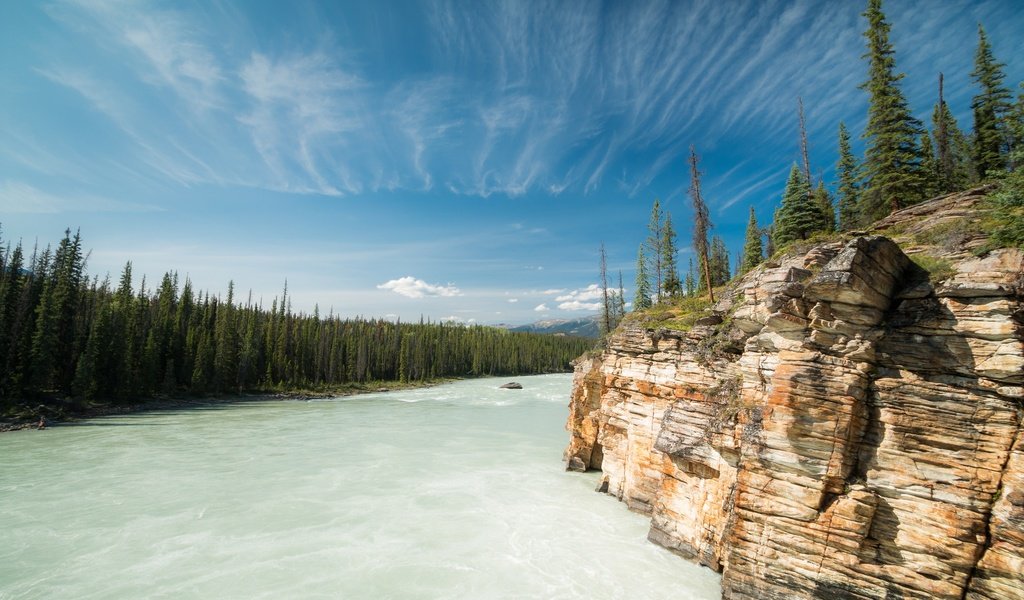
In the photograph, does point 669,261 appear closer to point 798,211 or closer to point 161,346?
point 798,211

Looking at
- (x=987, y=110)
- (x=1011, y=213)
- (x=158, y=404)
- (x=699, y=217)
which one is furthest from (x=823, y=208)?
(x=158, y=404)

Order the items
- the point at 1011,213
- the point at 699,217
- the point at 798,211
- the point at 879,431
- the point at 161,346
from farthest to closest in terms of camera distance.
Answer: the point at 161,346 < the point at 798,211 < the point at 699,217 < the point at 1011,213 < the point at 879,431

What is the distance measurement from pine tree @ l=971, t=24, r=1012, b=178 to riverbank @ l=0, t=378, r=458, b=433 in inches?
3226

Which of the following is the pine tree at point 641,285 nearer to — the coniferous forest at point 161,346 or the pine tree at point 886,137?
the pine tree at point 886,137

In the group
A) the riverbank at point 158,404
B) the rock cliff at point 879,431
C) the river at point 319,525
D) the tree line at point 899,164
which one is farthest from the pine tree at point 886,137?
the riverbank at point 158,404

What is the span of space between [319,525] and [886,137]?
35985 millimetres

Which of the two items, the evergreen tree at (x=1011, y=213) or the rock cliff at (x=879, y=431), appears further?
the evergreen tree at (x=1011, y=213)

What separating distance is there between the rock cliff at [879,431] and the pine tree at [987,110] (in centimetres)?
2889

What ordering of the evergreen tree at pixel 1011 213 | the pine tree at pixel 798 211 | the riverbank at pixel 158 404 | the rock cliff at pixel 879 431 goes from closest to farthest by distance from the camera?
the rock cliff at pixel 879 431 < the evergreen tree at pixel 1011 213 < the pine tree at pixel 798 211 < the riverbank at pixel 158 404

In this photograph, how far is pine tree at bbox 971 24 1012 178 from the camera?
A: 95.4ft

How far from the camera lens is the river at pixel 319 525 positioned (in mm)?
11625

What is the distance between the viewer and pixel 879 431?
29.1 ft

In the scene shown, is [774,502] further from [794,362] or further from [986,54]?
[986,54]

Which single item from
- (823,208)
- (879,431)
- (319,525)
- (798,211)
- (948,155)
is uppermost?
(948,155)
